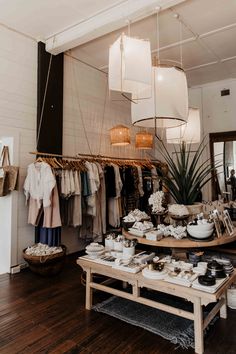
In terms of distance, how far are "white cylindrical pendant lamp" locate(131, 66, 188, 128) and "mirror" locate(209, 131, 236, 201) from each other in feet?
11.6

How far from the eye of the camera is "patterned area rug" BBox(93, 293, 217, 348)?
2193 mm

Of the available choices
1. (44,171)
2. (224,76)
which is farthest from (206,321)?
(224,76)

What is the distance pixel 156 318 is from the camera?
2477 mm

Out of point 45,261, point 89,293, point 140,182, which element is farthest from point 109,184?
point 89,293

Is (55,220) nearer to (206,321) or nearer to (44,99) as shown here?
(44,99)

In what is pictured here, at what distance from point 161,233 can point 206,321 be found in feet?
3.08

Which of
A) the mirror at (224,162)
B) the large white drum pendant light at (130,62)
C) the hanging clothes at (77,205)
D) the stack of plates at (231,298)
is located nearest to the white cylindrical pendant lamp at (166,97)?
the large white drum pendant light at (130,62)

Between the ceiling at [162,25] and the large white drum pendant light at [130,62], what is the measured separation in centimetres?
116

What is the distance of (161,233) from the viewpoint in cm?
282

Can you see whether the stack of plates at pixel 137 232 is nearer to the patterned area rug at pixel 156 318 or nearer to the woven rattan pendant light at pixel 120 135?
the patterned area rug at pixel 156 318

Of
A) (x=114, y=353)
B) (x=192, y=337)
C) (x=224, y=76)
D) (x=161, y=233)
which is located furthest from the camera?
(x=224, y=76)

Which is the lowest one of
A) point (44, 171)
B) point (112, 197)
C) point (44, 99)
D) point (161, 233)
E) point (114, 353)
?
point (114, 353)

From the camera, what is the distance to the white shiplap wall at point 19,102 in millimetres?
3807

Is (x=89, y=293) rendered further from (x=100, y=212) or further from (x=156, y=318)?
(x=100, y=212)
